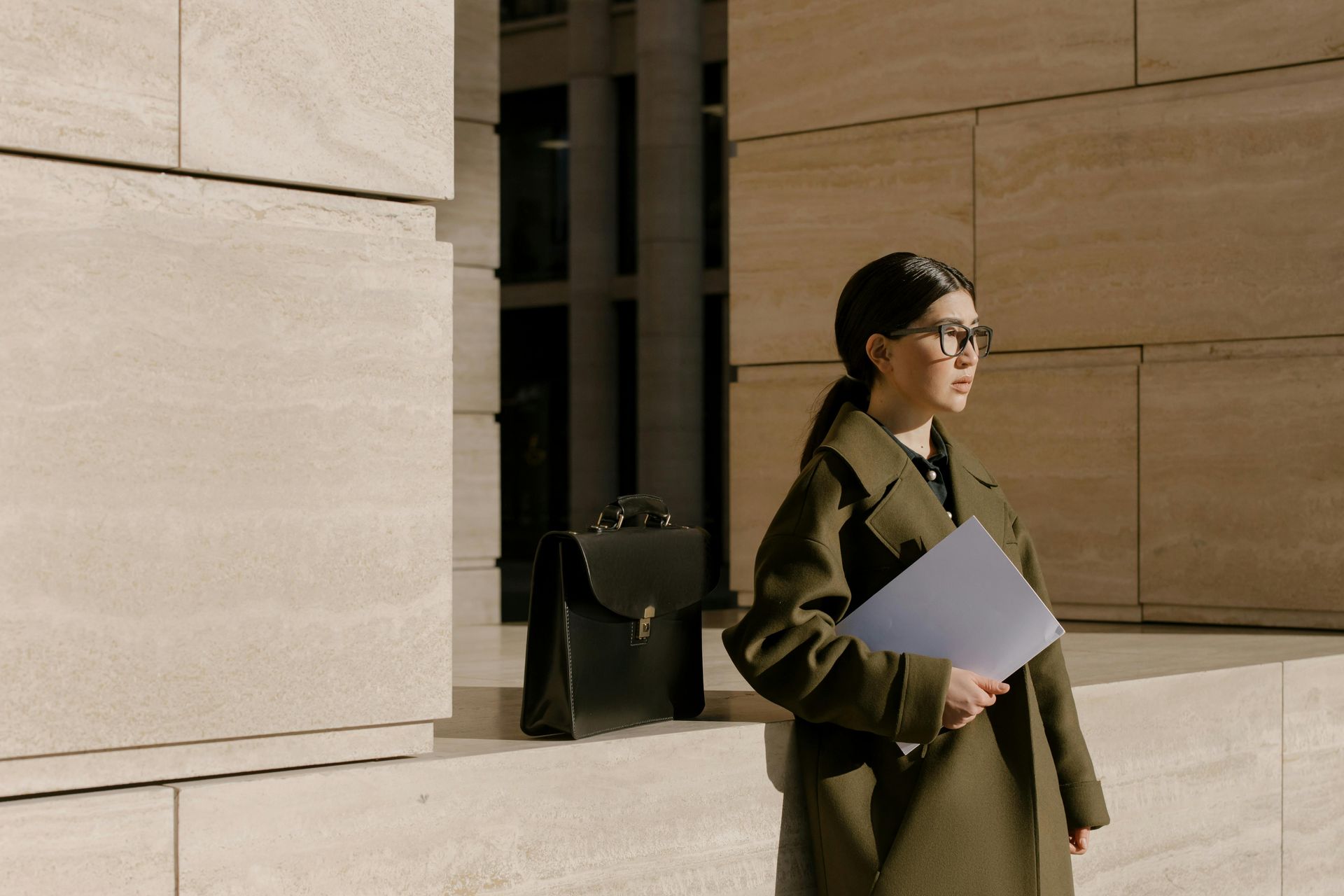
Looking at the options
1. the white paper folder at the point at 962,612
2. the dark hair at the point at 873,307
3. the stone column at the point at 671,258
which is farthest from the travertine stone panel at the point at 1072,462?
the stone column at the point at 671,258

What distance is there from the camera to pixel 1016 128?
779 cm

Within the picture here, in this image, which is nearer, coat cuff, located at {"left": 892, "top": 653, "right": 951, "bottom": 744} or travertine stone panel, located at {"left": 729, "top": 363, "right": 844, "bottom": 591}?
coat cuff, located at {"left": 892, "top": 653, "right": 951, "bottom": 744}

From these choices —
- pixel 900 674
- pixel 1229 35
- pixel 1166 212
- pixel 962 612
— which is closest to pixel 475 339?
pixel 1166 212

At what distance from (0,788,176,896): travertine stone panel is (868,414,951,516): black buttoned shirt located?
1.80m

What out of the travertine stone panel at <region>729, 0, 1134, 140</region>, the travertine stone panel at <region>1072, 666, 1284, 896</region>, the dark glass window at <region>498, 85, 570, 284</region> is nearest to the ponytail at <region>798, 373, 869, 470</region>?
the travertine stone panel at <region>1072, 666, 1284, 896</region>

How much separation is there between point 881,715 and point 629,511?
0.90 metres

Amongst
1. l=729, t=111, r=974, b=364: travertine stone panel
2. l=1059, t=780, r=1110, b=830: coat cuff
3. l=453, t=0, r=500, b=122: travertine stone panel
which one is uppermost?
l=453, t=0, r=500, b=122: travertine stone panel

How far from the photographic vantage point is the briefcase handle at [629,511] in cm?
377

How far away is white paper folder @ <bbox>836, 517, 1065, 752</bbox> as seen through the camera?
343cm

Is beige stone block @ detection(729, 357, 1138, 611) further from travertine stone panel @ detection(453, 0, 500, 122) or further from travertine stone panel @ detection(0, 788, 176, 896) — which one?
travertine stone panel @ detection(0, 788, 176, 896)

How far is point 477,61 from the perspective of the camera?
11188 mm

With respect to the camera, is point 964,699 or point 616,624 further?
point 616,624

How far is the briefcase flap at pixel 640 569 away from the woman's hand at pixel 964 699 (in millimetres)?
758

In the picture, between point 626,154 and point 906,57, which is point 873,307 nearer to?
point 906,57
